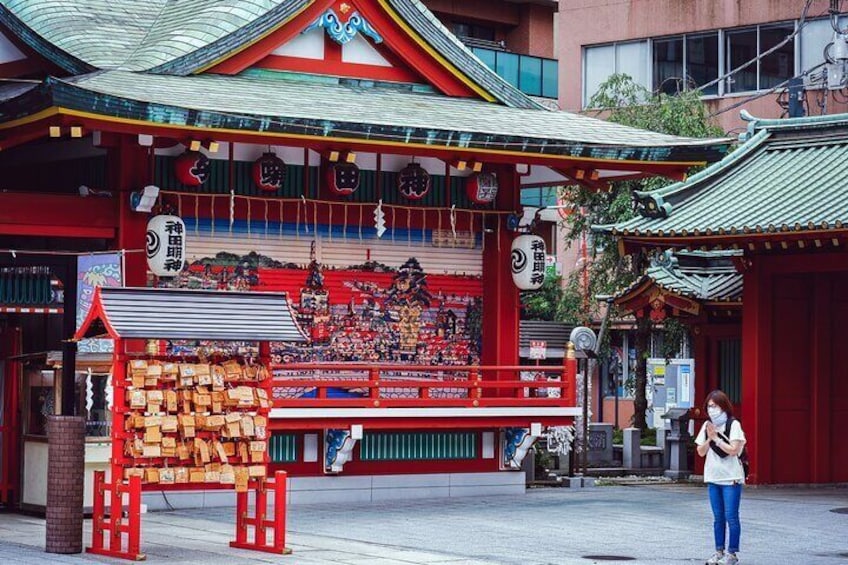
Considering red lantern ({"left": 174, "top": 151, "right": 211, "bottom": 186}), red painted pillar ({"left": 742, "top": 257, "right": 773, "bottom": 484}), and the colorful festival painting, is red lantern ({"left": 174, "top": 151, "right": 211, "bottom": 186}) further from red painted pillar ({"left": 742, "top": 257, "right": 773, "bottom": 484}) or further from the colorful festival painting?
red painted pillar ({"left": 742, "top": 257, "right": 773, "bottom": 484})

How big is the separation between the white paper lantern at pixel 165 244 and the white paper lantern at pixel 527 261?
5.63m

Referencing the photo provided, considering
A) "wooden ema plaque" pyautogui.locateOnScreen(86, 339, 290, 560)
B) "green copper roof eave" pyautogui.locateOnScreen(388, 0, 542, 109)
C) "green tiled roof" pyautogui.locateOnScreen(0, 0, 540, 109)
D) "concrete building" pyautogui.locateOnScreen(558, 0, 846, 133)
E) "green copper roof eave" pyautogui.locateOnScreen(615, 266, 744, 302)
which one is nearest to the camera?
"wooden ema plaque" pyautogui.locateOnScreen(86, 339, 290, 560)

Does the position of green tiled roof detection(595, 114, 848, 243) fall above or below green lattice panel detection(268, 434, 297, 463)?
above

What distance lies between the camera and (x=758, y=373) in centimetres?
2648

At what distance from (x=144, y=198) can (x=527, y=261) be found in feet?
20.8

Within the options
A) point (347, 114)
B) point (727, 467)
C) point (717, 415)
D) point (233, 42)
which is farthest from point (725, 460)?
point (233, 42)

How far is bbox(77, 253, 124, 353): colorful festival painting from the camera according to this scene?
21141 millimetres

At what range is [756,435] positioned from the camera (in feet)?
Answer: 86.6

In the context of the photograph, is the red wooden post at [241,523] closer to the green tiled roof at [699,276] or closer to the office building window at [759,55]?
the green tiled roof at [699,276]

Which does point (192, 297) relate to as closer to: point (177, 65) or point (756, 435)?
point (177, 65)

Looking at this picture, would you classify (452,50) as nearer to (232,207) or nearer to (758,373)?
(232,207)

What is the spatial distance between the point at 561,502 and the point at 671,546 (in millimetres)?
5485

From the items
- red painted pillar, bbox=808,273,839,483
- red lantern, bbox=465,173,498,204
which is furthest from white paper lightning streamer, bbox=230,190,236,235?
red painted pillar, bbox=808,273,839,483

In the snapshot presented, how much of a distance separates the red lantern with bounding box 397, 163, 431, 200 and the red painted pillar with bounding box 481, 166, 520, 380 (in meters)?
1.45
